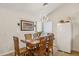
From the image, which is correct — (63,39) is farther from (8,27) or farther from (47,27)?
(8,27)

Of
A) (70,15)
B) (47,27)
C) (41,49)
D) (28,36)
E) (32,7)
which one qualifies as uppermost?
(32,7)

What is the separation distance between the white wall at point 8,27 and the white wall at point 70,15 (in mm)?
498

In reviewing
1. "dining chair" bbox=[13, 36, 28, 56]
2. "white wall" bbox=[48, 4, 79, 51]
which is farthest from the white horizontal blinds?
"dining chair" bbox=[13, 36, 28, 56]

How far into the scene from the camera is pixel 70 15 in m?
1.68

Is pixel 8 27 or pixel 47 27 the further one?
pixel 47 27

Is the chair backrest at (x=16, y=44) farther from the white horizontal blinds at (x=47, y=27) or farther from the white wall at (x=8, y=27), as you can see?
the white horizontal blinds at (x=47, y=27)

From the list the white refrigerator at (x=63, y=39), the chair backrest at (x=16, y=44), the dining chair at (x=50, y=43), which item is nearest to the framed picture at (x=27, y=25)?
the chair backrest at (x=16, y=44)

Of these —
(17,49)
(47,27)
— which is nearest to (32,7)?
(47,27)

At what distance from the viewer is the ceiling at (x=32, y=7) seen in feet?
5.37

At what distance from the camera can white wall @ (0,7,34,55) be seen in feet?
5.28

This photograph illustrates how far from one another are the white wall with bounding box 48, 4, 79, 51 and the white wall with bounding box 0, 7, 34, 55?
1.64 ft

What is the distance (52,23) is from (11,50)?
80 cm

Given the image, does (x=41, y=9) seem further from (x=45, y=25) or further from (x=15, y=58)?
(x=15, y=58)

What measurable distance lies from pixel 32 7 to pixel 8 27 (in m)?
0.50
